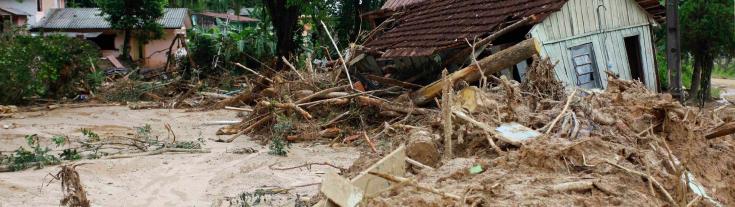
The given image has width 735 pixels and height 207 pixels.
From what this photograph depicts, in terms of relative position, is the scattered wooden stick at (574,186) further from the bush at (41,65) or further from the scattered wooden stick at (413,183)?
the bush at (41,65)

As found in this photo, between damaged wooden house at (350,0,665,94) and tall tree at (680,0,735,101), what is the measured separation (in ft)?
23.6

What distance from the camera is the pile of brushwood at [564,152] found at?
480 centimetres

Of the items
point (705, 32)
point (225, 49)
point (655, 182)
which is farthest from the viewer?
point (225, 49)

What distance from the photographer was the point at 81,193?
225 inches

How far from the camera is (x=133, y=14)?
35812 millimetres

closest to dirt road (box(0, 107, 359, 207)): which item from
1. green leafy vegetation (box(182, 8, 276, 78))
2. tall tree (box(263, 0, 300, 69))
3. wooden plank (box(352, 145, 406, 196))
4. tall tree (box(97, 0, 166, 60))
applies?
wooden plank (box(352, 145, 406, 196))

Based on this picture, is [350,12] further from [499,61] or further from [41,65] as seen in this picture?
[499,61]

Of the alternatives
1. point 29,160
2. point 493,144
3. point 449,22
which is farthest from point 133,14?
point 493,144

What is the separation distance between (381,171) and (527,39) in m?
6.41

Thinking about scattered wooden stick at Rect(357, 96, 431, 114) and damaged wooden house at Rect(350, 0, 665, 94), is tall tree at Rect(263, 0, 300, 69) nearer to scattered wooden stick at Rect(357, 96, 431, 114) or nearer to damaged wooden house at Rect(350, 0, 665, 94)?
damaged wooden house at Rect(350, 0, 665, 94)

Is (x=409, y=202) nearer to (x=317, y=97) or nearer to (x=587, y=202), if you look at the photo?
(x=587, y=202)

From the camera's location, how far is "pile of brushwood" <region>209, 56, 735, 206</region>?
4797 mm

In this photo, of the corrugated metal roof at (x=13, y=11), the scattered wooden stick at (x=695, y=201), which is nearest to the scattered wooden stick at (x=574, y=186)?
the scattered wooden stick at (x=695, y=201)

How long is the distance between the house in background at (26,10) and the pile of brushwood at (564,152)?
34071 mm
